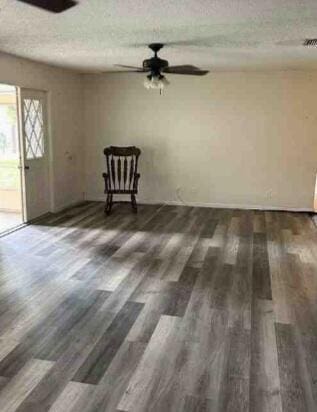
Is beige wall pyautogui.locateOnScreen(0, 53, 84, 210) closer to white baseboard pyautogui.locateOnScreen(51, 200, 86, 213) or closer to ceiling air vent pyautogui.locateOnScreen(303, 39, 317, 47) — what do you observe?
white baseboard pyautogui.locateOnScreen(51, 200, 86, 213)

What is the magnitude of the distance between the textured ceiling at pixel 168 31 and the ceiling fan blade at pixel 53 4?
0.24 feet

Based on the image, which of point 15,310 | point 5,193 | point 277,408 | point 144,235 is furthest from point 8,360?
point 5,193

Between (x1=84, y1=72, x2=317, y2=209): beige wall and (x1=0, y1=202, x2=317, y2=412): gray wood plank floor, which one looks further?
(x1=84, y1=72, x2=317, y2=209): beige wall

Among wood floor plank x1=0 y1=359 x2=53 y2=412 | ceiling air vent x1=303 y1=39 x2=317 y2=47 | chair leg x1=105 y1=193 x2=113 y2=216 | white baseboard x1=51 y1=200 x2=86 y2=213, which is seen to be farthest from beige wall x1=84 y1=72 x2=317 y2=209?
wood floor plank x1=0 y1=359 x2=53 y2=412

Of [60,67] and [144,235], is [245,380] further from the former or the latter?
[60,67]

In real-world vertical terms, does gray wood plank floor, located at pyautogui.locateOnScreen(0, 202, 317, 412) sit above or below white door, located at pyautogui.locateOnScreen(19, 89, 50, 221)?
below

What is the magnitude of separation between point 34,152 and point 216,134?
2978 mm

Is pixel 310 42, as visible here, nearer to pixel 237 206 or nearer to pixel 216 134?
pixel 216 134

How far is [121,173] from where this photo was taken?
6.76 m

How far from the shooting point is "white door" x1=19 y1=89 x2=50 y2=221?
5.52 meters

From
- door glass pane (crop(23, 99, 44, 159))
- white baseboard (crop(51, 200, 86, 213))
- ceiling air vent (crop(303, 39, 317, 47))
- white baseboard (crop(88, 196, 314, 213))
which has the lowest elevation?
white baseboard (crop(51, 200, 86, 213))

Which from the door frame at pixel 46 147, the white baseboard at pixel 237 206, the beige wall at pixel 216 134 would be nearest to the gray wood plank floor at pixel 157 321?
the door frame at pixel 46 147

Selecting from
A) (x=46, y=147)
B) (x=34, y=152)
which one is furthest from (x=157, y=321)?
(x=46, y=147)

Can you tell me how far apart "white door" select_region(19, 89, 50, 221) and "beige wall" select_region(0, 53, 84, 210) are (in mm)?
133
